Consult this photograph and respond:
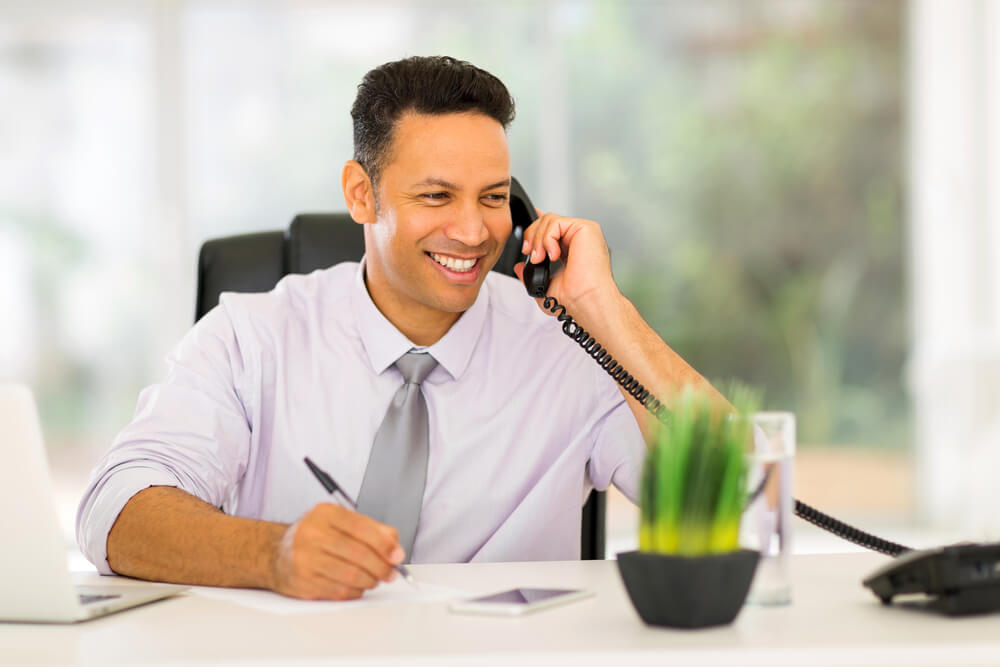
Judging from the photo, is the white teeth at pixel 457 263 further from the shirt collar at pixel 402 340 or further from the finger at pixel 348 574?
the finger at pixel 348 574

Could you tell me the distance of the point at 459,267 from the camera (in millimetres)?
1804

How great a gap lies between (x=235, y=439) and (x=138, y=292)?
2971 mm

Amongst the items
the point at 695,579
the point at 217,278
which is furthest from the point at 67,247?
the point at 695,579

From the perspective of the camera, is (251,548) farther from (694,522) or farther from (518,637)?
(694,522)

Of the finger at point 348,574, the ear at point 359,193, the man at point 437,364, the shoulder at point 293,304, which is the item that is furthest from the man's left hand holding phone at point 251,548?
the ear at point 359,193

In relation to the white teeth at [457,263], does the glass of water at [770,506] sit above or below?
below

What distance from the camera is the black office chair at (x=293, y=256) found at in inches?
75.0

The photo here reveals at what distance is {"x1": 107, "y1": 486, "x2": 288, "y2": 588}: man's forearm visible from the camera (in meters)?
1.18

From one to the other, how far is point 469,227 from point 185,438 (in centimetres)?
56

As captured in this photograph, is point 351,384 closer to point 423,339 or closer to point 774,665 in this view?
point 423,339

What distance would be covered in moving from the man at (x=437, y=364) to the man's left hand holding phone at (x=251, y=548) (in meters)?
0.29

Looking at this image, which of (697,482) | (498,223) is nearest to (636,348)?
(498,223)

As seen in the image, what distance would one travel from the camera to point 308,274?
78.2 inches

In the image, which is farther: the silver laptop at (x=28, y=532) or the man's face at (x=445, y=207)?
the man's face at (x=445, y=207)
